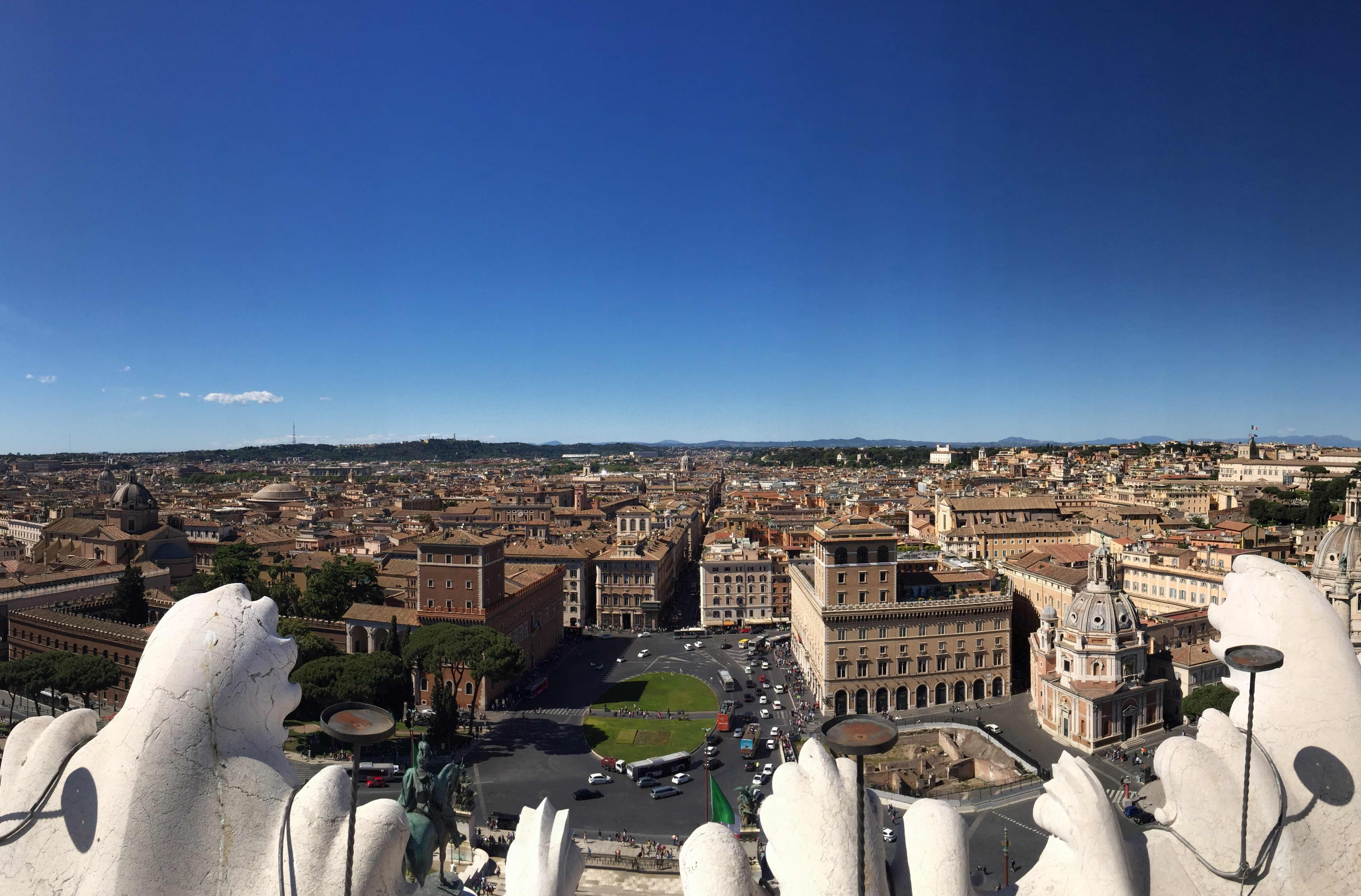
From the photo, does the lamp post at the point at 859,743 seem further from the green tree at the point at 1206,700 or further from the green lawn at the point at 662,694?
the green tree at the point at 1206,700

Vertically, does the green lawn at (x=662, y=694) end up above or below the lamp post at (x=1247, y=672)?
below

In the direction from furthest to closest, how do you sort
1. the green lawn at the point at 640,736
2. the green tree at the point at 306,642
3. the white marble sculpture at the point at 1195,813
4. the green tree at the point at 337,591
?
1. the green tree at the point at 337,591
2. the green tree at the point at 306,642
3. the green lawn at the point at 640,736
4. the white marble sculpture at the point at 1195,813

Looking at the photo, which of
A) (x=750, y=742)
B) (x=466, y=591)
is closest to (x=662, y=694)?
(x=750, y=742)

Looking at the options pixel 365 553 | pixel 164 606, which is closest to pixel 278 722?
pixel 164 606

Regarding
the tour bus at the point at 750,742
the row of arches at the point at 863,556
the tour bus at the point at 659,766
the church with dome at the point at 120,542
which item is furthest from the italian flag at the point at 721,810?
the church with dome at the point at 120,542

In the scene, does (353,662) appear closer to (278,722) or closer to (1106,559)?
(278,722)
